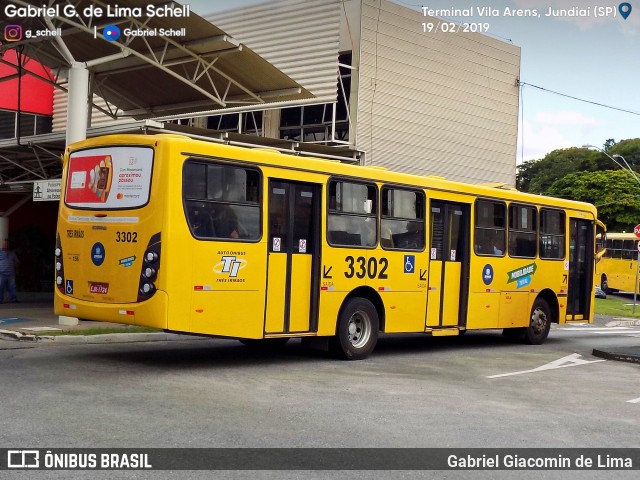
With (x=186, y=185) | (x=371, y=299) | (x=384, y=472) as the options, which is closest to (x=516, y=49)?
(x=371, y=299)

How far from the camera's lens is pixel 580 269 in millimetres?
19797

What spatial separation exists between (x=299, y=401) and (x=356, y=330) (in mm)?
4530

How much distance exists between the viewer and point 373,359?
1445 centimetres

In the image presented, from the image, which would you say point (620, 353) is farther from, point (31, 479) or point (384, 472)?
point (31, 479)

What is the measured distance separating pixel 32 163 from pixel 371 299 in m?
13.0

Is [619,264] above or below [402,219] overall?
below

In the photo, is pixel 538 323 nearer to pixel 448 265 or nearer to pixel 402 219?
pixel 448 265

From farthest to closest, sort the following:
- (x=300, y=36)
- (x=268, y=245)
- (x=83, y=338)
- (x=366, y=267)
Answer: (x=300, y=36) → (x=83, y=338) → (x=366, y=267) → (x=268, y=245)

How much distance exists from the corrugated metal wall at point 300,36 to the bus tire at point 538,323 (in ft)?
29.1

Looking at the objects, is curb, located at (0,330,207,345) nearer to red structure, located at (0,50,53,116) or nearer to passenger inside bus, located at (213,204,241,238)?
passenger inside bus, located at (213,204,241,238)

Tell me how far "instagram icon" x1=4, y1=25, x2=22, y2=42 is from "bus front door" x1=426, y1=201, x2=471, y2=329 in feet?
31.1

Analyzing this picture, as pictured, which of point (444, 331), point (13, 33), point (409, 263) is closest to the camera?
point (409, 263)

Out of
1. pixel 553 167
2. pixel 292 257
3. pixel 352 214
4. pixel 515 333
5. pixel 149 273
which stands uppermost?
pixel 553 167

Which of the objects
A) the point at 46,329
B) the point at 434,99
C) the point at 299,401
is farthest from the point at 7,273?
the point at 299,401
